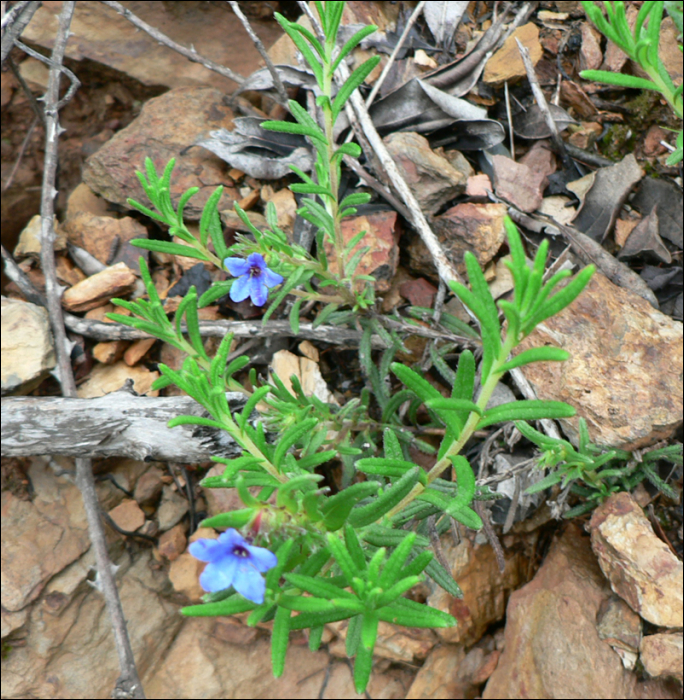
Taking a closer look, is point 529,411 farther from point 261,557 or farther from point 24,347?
point 24,347

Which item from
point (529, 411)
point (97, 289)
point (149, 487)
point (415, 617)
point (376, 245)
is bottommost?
point (149, 487)

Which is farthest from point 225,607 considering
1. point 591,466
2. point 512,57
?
point 512,57

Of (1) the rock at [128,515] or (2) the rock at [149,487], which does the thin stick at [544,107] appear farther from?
(1) the rock at [128,515]

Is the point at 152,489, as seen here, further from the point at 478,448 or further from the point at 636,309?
the point at 636,309

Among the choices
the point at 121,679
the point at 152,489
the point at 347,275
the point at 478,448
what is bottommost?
the point at 121,679

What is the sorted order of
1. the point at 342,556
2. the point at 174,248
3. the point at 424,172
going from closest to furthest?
the point at 342,556 < the point at 174,248 < the point at 424,172

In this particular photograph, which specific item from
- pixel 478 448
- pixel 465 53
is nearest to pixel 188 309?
pixel 478 448

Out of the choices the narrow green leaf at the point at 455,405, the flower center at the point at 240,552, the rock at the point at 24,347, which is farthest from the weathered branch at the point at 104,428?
the narrow green leaf at the point at 455,405
